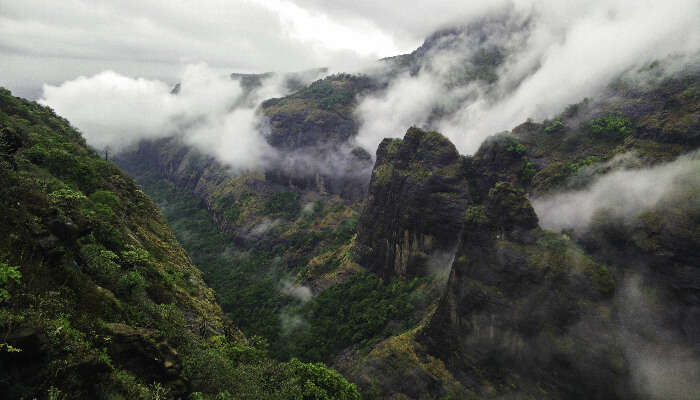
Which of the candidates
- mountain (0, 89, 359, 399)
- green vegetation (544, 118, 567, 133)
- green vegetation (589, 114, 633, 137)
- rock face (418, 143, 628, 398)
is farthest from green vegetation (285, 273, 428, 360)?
green vegetation (589, 114, 633, 137)

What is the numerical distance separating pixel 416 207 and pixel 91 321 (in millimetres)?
95239

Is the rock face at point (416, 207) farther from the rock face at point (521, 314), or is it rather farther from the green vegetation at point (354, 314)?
the rock face at point (521, 314)

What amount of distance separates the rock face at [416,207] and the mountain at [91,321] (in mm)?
64417

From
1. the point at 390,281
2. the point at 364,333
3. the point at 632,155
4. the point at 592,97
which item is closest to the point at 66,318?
the point at 364,333

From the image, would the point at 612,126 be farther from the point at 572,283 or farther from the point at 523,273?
the point at 523,273

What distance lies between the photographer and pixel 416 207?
109438 millimetres

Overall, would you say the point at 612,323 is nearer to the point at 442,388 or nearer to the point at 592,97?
the point at 442,388

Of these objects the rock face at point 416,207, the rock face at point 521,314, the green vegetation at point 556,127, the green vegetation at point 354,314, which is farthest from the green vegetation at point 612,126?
the green vegetation at point 354,314

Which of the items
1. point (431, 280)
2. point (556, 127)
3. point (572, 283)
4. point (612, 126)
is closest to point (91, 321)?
point (572, 283)

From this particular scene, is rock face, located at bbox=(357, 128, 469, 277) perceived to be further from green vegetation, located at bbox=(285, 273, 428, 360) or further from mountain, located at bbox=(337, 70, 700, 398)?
green vegetation, located at bbox=(285, 273, 428, 360)

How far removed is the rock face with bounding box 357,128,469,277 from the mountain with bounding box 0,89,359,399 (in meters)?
64.4

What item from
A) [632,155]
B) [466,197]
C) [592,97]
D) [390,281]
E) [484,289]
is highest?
[592,97]

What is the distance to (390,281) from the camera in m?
119

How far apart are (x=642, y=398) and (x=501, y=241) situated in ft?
105
